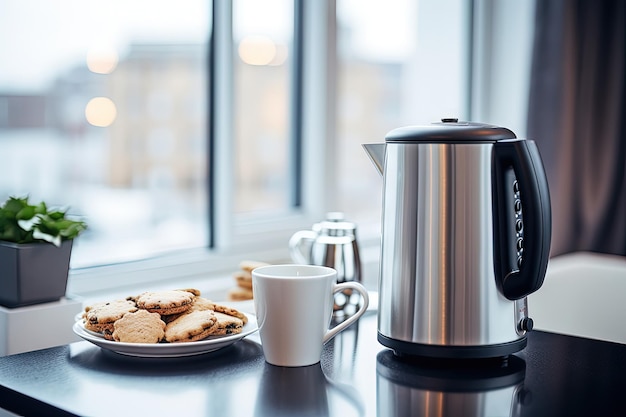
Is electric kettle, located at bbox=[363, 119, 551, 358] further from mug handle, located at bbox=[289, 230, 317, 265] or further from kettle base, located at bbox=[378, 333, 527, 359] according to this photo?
mug handle, located at bbox=[289, 230, 317, 265]

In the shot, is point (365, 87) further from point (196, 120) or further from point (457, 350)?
point (457, 350)

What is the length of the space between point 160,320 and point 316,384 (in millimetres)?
228

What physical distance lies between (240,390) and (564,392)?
0.37 metres

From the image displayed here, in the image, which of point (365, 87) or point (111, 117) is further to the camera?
point (365, 87)

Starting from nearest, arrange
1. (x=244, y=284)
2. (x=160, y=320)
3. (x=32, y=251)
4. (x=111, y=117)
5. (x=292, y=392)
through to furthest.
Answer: (x=292, y=392) → (x=160, y=320) → (x=32, y=251) → (x=244, y=284) → (x=111, y=117)

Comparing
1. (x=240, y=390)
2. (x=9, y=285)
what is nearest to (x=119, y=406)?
(x=240, y=390)

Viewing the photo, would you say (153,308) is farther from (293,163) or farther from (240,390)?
(293,163)

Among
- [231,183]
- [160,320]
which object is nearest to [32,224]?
[160,320]

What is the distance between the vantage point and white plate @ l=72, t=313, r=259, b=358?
99cm

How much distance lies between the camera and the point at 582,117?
6.95 ft

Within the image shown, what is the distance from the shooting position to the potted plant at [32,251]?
Result: 3.87ft

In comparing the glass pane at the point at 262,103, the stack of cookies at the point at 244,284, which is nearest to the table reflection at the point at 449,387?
the stack of cookies at the point at 244,284

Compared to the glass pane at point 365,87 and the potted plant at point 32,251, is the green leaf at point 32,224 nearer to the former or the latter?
the potted plant at point 32,251

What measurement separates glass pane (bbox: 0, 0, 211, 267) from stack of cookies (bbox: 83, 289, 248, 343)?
51 centimetres
